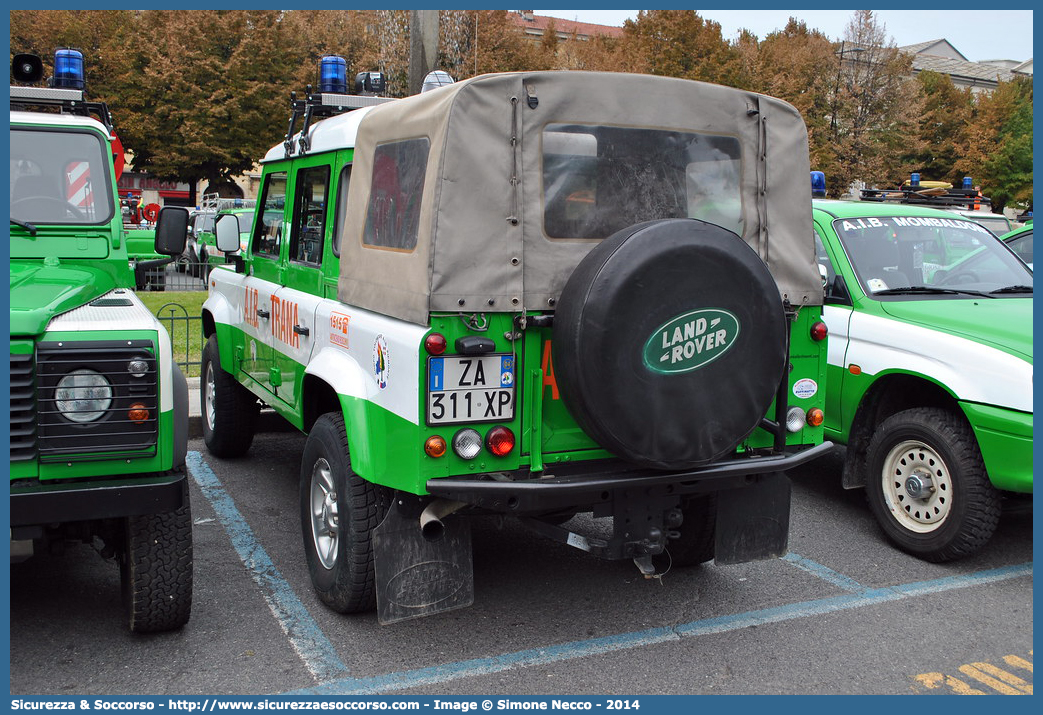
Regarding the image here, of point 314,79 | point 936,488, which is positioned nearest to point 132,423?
point 936,488

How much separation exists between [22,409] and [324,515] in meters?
1.45

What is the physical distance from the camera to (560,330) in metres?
3.61

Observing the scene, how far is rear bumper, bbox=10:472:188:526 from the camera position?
3391mm

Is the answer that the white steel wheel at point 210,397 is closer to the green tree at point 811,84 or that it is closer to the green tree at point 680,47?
the green tree at point 811,84

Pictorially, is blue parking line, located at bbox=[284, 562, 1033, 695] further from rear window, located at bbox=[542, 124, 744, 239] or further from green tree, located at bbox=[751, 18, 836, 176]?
green tree, located at bbox=[751, 18, 836, 176]

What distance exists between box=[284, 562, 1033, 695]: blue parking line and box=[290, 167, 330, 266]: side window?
2.24 metres

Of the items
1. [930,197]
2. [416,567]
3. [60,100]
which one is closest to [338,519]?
[416,567]

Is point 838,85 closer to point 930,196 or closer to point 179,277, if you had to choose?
point 930,196

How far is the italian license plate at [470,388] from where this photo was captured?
3615mm

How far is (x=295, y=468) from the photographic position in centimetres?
685

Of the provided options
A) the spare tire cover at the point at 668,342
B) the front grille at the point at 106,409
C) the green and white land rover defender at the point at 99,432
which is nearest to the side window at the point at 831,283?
the spare tire cover at the point at 668,342

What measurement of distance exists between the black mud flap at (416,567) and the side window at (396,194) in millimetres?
1150

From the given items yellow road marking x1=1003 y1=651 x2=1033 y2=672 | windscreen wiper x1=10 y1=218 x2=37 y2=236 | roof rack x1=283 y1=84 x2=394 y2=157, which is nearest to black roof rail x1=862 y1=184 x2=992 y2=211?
roof rack x1=283 y1=84 x2=394 y2=157

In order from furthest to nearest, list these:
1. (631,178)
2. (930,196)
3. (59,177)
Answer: (930,196) → (59,177) → (631,178)
